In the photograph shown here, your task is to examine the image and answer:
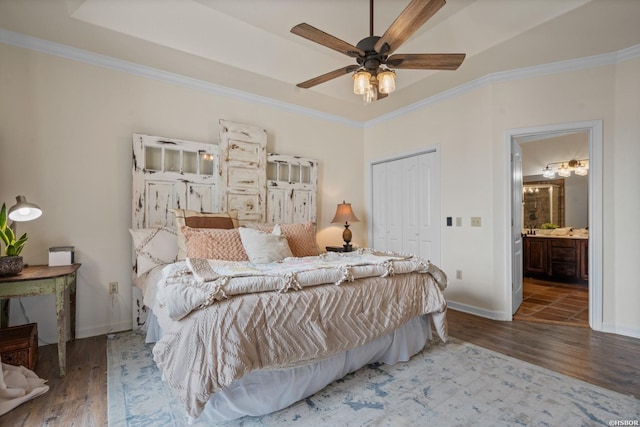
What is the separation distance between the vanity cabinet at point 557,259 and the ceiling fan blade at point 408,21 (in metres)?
5.01

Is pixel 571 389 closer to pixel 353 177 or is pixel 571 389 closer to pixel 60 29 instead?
pixel 353 177

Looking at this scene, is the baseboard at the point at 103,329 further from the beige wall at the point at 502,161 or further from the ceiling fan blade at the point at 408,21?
the beige wall at the point at 502,161

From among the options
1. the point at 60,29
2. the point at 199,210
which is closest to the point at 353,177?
the point at 199,210

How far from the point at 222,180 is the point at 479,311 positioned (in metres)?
3.31

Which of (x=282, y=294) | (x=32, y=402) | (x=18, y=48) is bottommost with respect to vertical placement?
(x=32, y=402)

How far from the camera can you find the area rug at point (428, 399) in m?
1.62

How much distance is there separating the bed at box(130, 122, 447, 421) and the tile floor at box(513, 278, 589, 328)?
70.0 inches

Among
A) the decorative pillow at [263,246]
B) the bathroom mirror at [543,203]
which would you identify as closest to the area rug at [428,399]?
the decorative pillow at [263,246]

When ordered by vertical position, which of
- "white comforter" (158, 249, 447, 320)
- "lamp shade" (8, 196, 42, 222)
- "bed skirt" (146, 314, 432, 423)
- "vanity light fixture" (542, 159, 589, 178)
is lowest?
"bed skirt" (146, 314, 432, 423)

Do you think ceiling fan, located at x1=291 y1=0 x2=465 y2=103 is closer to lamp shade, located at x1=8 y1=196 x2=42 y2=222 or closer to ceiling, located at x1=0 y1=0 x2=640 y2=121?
ceiling, located at x1=0 y1=0 x2=640 y2=121

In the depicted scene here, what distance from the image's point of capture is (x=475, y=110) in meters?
3.47

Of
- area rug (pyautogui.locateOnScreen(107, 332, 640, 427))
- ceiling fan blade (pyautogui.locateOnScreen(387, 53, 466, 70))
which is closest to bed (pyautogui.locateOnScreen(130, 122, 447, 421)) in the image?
area rug (pyautogui.locateOnScreen(107, 332, 640, 427))

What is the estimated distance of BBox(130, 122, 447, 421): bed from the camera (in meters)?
1.45

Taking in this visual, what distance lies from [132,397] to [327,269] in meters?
1.42
